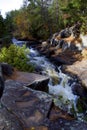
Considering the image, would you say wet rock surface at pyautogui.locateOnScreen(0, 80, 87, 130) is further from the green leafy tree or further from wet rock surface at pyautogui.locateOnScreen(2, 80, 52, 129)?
the green leafy tree

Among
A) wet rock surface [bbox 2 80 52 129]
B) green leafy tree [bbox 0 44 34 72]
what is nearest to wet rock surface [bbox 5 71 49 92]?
green leafy tree [bbox 0 44 34 72]

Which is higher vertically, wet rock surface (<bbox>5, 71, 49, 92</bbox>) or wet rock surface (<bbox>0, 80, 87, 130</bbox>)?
wet rock surface (<bbox>0, 80, 87, 130</bbox>)

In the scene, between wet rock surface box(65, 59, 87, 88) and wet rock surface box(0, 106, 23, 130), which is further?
wet rock surface box(65, 59, 87, 88)

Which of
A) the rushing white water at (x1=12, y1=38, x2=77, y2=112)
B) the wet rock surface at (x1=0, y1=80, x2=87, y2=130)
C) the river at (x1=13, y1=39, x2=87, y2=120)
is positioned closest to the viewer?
the wet rock surface at (x1=0, y1=80, x2=87, y2=130)

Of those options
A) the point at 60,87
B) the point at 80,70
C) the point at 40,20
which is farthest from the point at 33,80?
the point at 40,20

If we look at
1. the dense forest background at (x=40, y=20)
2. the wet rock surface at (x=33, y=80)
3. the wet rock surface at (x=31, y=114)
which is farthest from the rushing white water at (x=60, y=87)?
the dense forest background at (x=40, y=20)

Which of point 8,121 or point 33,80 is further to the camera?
point 33,80

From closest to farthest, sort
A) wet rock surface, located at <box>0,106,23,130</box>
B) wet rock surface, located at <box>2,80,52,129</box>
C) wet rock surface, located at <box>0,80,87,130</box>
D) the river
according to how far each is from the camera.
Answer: wet rock surface, located at <box>0,106,23,130</box>, wet rock surface, located at <box>0,80,87,130</box>, wet rock surface, located at <box>2,80,52,129</box>, the river

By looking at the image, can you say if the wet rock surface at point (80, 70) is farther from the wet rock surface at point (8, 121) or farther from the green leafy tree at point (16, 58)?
the wet rock surface at point (8, 121)

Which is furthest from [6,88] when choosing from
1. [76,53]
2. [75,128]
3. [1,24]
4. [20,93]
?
[1,24]

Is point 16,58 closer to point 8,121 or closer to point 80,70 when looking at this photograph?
point 80,70

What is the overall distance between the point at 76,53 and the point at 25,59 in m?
12.0

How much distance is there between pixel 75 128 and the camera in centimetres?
1050

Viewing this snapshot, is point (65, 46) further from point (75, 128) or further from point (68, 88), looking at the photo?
point (75, 128)
